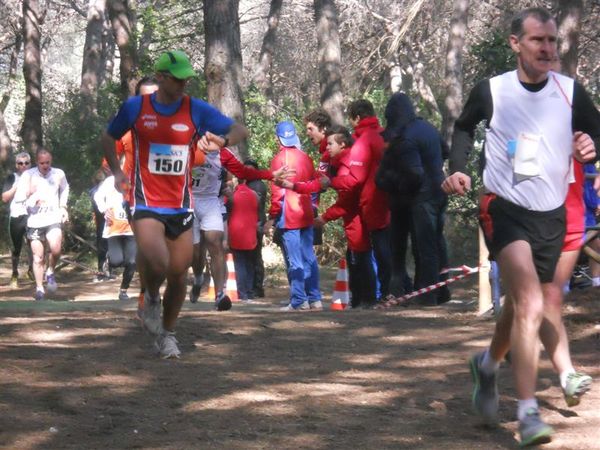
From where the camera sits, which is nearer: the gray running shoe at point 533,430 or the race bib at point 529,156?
the gray running shoe at point 533,430

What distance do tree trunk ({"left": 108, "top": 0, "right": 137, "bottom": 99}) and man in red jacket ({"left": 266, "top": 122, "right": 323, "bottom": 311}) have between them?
10031mm

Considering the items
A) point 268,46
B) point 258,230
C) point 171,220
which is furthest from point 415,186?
point 268,46

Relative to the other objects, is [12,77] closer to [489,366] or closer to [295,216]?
[295,216]

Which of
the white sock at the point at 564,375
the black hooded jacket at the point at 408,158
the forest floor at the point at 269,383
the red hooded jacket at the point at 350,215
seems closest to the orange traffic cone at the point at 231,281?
the red hooded jacket at the point at 350,215

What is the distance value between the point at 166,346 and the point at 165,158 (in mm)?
1268

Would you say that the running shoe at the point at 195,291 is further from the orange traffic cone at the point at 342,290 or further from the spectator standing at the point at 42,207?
the spectator standing at the point at 42,207

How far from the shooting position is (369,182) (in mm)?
12938

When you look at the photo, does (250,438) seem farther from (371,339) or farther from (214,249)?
(214,249)

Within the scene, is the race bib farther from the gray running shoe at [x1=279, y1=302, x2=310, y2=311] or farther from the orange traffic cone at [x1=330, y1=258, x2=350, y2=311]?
the orange traffic cone at [x1=330, y1=258, x2=350, y2=311]

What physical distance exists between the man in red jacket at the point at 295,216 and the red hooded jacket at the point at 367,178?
72cm

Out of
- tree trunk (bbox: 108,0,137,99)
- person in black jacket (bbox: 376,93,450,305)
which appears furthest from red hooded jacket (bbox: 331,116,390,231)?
tree trunk (bbox: 108,0,137,99)

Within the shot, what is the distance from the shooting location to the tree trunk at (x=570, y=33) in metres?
18.2

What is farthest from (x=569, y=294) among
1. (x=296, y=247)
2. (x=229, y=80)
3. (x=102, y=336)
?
(x=229, y=80)

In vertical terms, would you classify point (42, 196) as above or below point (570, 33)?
below
